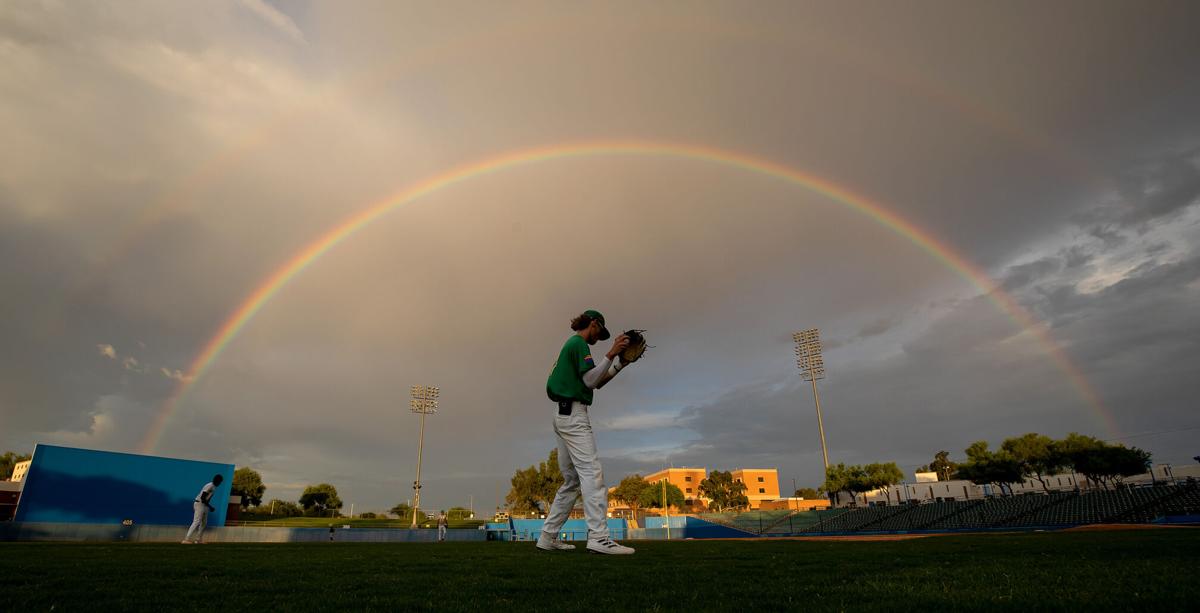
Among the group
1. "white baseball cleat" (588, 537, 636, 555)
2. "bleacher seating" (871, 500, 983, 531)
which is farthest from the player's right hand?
"bleacher seating" (871, 500, 983, 531)

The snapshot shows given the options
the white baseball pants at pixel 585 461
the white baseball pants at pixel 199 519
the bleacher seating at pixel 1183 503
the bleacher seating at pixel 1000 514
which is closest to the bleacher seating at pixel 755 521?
the bleacher seating at pixel 1000 514

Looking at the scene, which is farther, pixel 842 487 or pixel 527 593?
pixel 842 487

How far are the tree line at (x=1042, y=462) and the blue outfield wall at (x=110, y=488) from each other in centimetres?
5596

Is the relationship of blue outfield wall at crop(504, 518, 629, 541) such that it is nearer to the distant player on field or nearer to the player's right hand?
the distant player on field

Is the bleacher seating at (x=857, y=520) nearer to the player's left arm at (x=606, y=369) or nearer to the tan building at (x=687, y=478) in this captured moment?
the player's left arm at (x=606, y=369)

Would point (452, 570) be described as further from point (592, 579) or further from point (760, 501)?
point (760, 501)

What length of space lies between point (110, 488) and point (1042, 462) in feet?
269

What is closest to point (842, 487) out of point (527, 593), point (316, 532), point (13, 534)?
point (316, 532)

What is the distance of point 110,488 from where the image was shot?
132ft

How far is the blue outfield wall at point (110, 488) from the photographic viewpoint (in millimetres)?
36844

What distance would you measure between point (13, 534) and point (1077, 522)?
48.4 metres

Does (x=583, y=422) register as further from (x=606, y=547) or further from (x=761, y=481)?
(x=761, y=481)

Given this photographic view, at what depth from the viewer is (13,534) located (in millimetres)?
22203

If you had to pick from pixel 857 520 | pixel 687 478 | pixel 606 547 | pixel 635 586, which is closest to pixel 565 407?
pixel 606 547
